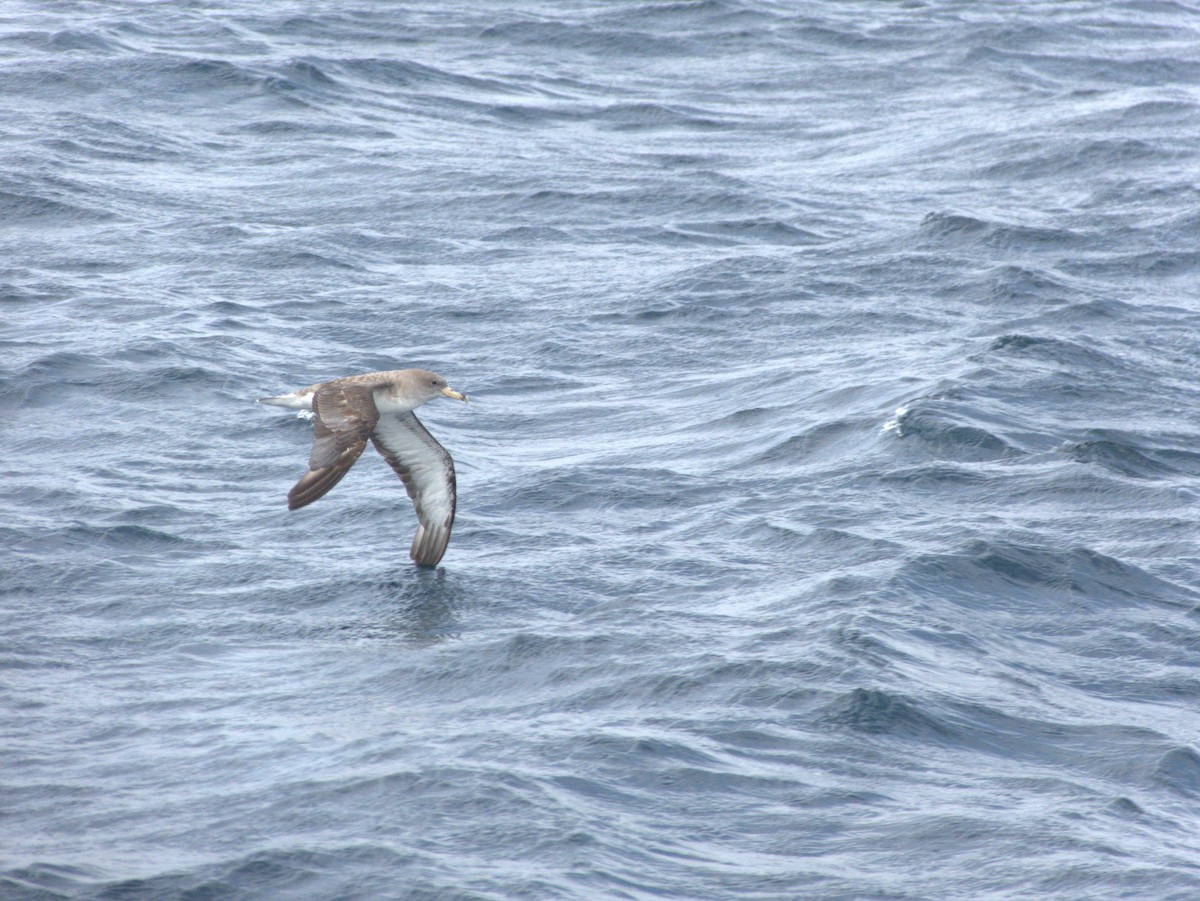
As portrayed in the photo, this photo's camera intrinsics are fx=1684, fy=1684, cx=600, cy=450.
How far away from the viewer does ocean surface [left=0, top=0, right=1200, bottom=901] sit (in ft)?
25.8

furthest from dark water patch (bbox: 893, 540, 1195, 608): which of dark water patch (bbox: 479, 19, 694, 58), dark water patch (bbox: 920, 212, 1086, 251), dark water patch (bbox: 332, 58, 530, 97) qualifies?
dark water patch (bbox: 479, 19, 694, 58)

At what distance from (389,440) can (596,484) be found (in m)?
1.99

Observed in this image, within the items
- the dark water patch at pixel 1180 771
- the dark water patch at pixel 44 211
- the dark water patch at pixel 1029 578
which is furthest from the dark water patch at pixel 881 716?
the dark water patch at pixel 44 211

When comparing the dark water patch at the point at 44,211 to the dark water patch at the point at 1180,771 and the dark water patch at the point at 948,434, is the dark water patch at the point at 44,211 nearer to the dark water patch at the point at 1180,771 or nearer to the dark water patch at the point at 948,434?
the dark water patch at the point at 948,434

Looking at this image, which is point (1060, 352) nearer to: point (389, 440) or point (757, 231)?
point (757, 231)

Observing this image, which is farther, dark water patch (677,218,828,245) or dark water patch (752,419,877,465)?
dark water patch (677,218,828,245)

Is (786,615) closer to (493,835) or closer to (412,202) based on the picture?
(493,835)

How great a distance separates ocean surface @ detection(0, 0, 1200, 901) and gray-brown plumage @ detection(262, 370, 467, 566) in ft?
1.09

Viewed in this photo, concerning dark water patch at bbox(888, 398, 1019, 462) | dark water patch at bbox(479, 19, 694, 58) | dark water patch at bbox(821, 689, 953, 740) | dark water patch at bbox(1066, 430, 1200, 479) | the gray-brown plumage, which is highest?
dark water patch at bbox(479, 19, 694, 58)

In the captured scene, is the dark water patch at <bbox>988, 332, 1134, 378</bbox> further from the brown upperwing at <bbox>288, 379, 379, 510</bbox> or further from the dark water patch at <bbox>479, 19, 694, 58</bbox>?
the dark water patch at <bbox>479, 19, 694, 58</bbox>

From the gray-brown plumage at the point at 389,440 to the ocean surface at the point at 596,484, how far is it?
0.33m

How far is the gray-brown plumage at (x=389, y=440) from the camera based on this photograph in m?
9.58

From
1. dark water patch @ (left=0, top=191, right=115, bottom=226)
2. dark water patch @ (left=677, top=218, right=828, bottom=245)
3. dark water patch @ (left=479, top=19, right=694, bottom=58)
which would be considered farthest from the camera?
dark water patch @ (left=479, top=19, right=694, bottom=58)

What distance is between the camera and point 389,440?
10688 mm
